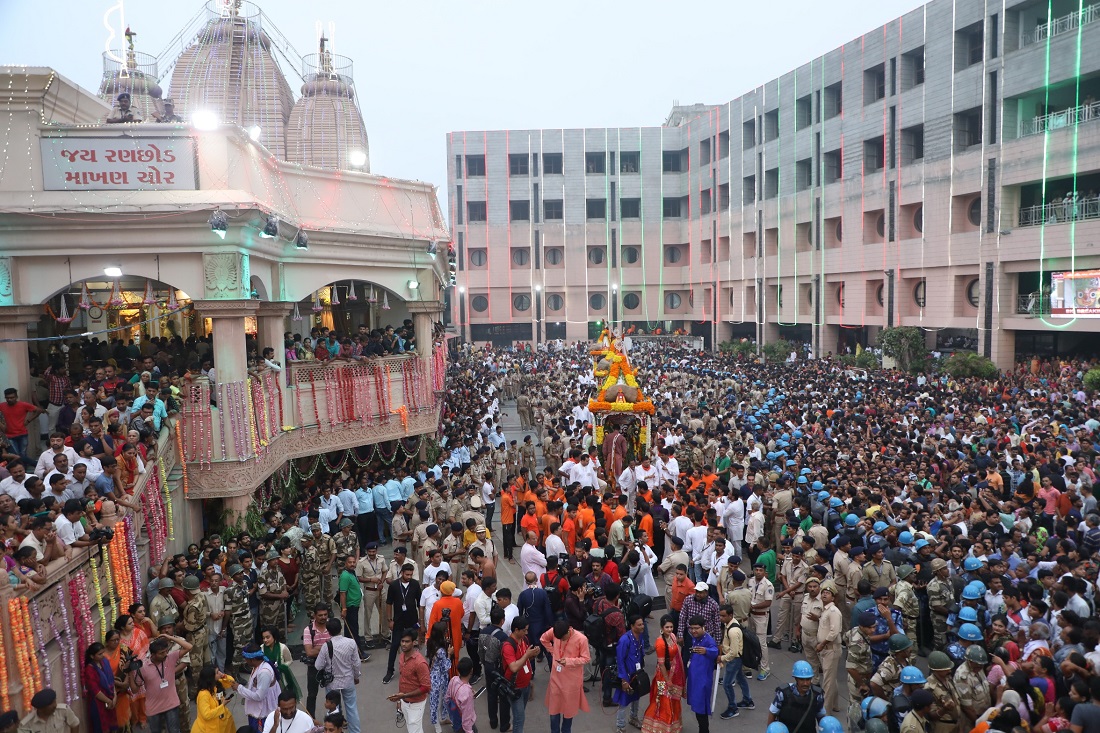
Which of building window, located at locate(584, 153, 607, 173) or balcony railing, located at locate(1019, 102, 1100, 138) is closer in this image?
balcony railing, located at locate(1019, 102, 1100, 138)

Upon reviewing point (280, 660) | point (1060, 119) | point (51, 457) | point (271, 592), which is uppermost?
point (1060, 119)

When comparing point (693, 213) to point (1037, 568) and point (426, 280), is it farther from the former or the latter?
point (1037, 568)

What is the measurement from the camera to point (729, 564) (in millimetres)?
9727

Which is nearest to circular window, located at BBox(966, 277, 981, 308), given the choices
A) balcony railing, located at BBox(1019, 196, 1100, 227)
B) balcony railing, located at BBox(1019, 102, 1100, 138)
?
balcony railing, located at BBox(1019, 196, 1100, 227)

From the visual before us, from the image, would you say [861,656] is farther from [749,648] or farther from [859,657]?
[749,648]

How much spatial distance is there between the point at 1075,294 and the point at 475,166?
38698 mm

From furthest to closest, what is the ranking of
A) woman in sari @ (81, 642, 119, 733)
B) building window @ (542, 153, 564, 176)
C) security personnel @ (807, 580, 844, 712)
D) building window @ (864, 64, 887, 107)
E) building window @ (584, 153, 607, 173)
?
building window @ (542, 153, 564, 176) < building window @ (584, 153, 607, 173) < building window @ (864, 64, 887, 107) < security personnel @ (807, 580, 844, 712) < woman in sari @ (81, 642, 119, 733)

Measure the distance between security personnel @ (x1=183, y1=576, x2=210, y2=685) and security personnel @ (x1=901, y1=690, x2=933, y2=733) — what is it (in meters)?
7.04

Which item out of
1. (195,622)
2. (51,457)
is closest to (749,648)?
(195,622)

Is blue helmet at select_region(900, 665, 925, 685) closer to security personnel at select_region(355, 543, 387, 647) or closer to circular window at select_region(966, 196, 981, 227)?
security personnel at select_region(355, 543, 387, 647)

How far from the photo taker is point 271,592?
1013 cm

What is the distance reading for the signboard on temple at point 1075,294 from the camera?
82.7 ft

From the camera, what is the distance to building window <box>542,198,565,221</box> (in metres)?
56.0

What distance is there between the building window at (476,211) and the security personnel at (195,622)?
4869 cm
